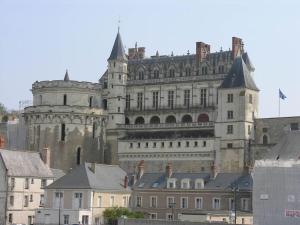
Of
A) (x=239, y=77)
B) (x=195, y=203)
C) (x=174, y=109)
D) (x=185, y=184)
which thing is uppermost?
(x=239, y=77)

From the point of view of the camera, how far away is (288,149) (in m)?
47.5

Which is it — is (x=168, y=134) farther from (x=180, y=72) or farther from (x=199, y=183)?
(x=199, y=183)

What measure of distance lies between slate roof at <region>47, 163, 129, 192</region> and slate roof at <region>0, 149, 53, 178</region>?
4.18 metres

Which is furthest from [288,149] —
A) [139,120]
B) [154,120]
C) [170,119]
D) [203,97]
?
[139,120]

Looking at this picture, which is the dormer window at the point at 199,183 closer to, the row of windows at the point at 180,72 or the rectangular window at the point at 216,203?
the rectangular window at the point at 216,203

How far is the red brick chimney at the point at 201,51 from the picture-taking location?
9562cm

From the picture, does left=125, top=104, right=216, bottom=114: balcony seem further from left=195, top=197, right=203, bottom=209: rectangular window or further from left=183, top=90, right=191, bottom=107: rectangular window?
left=195, top=197, right=203, bottom=209: rectangular window

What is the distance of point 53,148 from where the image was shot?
91.8 metres

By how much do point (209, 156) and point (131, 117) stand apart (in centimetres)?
1597

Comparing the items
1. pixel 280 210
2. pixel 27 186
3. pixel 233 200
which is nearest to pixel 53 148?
pixel 27 186

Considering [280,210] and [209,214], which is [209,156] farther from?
[280,210]

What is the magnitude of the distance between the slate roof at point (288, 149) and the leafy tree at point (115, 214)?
49.7ft

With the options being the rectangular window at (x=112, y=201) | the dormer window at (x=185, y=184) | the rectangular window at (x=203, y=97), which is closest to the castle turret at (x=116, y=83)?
the rectangular window at (x=203, y=97)

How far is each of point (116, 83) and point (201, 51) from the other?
11.7 m
